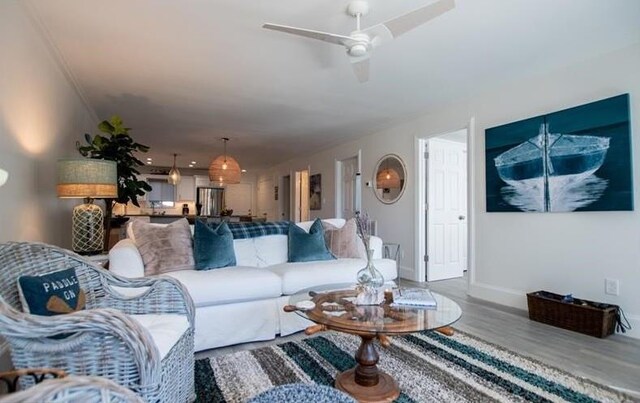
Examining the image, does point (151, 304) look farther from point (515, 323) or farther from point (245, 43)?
point (515, 323)

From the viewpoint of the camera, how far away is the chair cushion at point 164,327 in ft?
4.53

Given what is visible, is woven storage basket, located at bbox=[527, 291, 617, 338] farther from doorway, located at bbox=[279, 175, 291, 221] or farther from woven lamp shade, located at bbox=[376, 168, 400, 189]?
doorway, located at bbox=[279, 175, 291, 221]

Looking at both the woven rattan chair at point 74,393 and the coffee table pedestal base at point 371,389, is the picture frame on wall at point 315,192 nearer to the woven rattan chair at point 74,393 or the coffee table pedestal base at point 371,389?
the coffee table pedestal base at point 371,389

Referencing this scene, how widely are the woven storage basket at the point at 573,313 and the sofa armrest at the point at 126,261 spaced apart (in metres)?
3.41

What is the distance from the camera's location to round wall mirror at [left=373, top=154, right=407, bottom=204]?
16.7 ft

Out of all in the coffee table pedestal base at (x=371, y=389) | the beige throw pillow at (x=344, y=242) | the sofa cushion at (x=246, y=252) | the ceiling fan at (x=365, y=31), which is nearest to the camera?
the coffee table pedestal base at (x=371, y=389)

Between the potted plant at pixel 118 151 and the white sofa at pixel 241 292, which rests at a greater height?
the potted plant at pixel 118 151

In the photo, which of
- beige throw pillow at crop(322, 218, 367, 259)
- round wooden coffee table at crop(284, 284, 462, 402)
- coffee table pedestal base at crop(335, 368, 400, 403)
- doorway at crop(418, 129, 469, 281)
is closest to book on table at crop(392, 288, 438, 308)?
round wooden coffee table at crop(284, 284, 462, 402)

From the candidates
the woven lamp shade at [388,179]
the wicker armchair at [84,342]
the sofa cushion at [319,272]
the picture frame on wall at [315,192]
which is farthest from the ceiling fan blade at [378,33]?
the picture frame on wall at [315,192]

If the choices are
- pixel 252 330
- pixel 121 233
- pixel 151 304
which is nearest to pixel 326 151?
pixel 121 233

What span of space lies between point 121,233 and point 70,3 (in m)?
3.22

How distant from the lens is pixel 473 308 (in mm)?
3500

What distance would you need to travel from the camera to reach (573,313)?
9.25 feet

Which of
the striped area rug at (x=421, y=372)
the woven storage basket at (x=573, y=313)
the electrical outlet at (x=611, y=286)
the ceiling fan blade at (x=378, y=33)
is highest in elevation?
the ceiling fan blade at (x=378, y=33)
